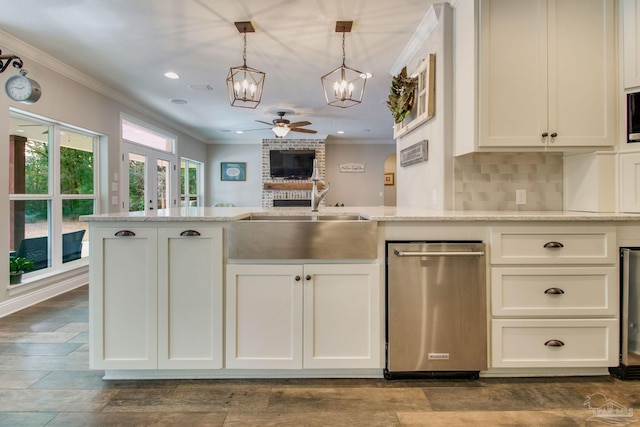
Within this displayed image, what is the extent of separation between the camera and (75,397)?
175 centimetres

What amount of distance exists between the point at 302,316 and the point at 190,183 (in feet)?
23.7

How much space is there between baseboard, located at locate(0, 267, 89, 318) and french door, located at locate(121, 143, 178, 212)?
1.31m

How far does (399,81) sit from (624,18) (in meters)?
1.53

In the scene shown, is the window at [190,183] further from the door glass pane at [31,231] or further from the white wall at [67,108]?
the door glass pane at [31,231]

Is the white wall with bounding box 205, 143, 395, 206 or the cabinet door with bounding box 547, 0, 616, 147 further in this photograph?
the white wall with bounding box 205, 143, 395, 206

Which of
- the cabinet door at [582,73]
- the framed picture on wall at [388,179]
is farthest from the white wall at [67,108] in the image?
the framed picture on wall at [388,179]

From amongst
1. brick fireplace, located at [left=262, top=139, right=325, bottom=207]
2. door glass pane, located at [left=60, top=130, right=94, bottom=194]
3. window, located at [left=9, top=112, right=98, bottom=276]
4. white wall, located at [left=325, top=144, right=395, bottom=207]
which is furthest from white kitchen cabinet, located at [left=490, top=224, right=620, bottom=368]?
white wall, located at [left=325, top=144, right=395, bottom=207]

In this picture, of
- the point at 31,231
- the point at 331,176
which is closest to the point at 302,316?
the point at 31,231

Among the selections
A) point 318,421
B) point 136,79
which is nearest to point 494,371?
point 318,421

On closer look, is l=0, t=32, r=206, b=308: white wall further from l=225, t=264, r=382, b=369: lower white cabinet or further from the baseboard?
l=225, t=264, r=382, b=369: lower white cabinet

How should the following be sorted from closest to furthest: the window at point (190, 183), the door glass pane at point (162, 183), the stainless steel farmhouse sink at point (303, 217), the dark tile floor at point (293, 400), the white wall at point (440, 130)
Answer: the dark tile floor at point (293, 400) < the stainless steel farmhouse sink at point (303, 217) < the white wall at point (440, 130) < the door glass pane at point (162, 183) < the window at point (190, 183)

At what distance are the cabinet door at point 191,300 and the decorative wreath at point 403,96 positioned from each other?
6.71ft

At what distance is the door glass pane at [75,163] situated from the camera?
404 cm

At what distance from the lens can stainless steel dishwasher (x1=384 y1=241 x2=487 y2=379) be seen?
1847mm
